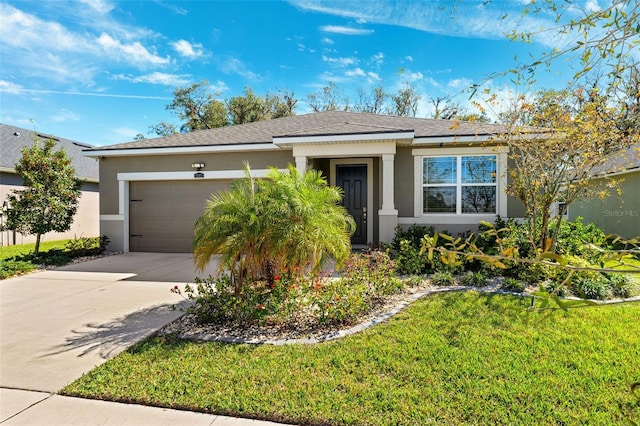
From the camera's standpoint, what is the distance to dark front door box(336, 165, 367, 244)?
11.1 metres

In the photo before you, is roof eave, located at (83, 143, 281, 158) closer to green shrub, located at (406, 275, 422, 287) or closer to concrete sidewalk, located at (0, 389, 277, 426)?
green shrub, located at (406, 275, 422, 287)

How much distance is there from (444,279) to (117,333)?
18.6 ft

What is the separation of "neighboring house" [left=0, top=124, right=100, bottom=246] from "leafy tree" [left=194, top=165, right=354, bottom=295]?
1181cm

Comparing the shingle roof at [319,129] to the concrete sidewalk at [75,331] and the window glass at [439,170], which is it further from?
the concrete sidewalk at [75,331]

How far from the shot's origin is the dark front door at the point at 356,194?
436 inches

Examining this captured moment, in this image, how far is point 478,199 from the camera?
9555mm

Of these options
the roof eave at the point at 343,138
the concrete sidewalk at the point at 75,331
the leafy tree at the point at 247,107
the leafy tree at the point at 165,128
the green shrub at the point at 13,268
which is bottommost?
the concrete sidewalk at the point at 75,331

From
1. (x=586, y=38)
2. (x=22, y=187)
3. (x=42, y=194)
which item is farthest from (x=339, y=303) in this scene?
(x=22, y=187)

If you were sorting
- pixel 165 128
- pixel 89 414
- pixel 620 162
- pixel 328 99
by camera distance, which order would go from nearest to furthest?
pixel 89 414, pixel 620 162, pixel 328 99, pixel 165 128

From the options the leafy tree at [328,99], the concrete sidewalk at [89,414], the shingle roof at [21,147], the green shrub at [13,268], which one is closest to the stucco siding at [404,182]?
the concrete sidewalk at [89,414]

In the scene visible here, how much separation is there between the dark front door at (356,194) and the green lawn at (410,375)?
6.48 metres

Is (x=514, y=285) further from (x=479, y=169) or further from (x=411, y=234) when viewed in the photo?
(x=479, y=169)

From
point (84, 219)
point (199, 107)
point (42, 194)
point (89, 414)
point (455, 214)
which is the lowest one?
point (89, 414)

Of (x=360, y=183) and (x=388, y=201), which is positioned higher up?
(x=360, y=183)
